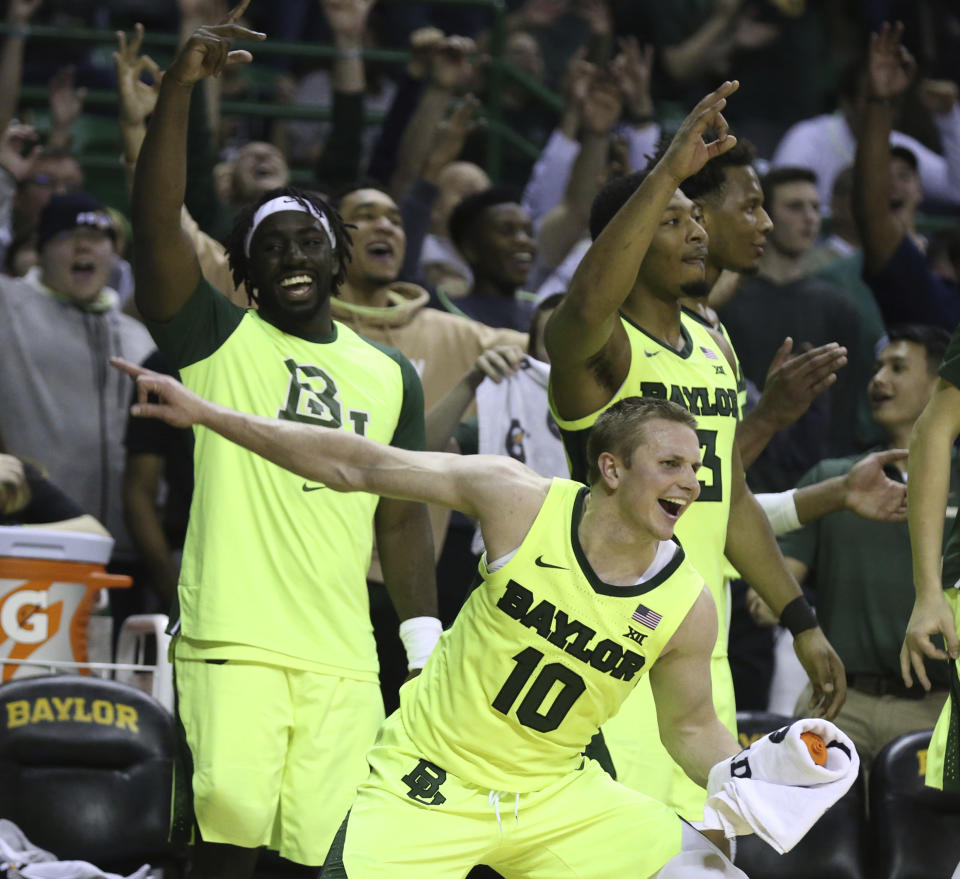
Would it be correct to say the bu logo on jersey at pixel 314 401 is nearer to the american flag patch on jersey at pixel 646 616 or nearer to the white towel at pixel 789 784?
the american flag patch on jersey at pixel 646 616

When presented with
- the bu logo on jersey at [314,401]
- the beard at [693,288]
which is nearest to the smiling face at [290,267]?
the bu logo on jersey at [314,401]

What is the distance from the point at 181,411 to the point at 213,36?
1354 millimetres

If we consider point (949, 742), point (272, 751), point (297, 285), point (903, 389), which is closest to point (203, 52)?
point (297, 285)

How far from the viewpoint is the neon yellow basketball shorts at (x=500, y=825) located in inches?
142

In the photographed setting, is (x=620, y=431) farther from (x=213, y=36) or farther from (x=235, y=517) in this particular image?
(x=213, y=36)

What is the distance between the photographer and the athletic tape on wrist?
4621mm

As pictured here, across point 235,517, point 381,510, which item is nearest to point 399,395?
point 381,510

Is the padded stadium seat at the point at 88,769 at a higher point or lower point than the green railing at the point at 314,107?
lower

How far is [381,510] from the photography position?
464 centimetres

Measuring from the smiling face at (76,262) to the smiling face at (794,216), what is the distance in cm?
300

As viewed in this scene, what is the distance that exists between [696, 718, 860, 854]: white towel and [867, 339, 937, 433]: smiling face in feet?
9.16

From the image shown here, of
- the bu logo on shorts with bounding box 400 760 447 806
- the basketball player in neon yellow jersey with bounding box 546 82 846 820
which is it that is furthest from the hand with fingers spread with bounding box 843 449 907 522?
the bu logo on shorts with bounding box 400 760 447 806

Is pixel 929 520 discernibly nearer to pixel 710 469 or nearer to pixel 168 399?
pixel 710 469

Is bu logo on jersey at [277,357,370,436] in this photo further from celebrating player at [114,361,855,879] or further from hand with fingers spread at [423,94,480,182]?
hand with fingers spread at [423,94,480,182]
